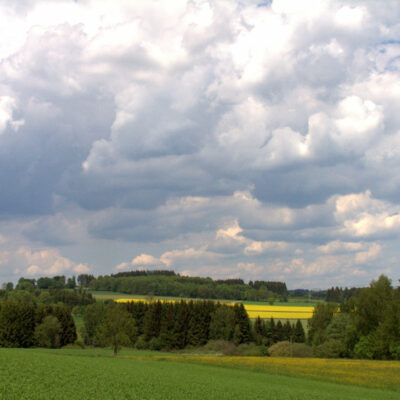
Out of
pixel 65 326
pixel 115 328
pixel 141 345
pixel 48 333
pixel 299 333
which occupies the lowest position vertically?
pixel 141 345

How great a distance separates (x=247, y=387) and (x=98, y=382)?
484 inches

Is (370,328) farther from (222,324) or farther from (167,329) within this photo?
(167,329)

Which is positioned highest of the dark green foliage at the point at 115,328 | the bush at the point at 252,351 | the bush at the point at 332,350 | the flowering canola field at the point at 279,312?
the dark green foliage at the point at 115,328

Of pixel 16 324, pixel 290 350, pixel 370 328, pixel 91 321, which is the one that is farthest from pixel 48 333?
pixel 370 328

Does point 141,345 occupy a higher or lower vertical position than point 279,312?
lower

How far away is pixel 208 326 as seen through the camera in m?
131

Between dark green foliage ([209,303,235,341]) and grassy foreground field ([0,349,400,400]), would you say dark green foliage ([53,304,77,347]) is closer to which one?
dark green foliage ([209,303,235,341])

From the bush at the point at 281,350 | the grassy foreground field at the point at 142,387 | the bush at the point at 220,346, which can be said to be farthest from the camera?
the bush at the point at 220,346

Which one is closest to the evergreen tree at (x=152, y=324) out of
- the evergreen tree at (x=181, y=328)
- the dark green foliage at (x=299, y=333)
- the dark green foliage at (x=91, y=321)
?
the evergreen tree at (x=181, y=328)

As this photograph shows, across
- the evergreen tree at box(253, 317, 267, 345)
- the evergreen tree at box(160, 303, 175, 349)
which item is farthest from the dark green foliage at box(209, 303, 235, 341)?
the evergreen tree at box(160, 303, 175, 349)

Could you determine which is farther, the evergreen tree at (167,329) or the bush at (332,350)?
the evergreen tree at (167,329)

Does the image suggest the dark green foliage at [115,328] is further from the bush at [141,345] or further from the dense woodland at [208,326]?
the bush at [141,345]

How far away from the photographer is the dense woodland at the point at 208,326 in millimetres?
87688

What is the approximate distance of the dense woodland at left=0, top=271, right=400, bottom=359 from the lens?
87688mm
